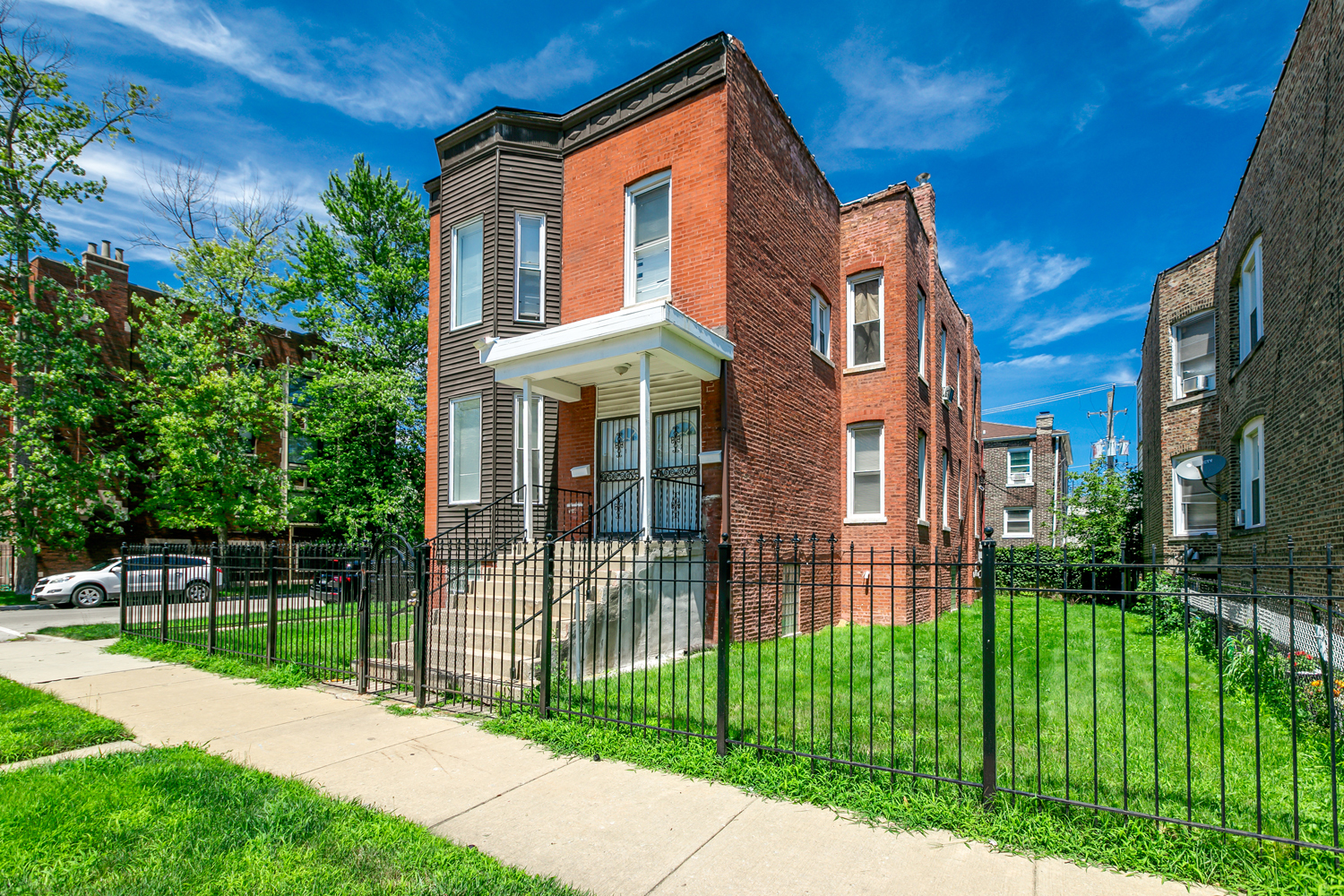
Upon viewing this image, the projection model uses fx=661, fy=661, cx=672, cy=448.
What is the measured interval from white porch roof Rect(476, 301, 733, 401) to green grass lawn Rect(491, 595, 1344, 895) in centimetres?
422

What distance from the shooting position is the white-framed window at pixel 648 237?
11.2 m

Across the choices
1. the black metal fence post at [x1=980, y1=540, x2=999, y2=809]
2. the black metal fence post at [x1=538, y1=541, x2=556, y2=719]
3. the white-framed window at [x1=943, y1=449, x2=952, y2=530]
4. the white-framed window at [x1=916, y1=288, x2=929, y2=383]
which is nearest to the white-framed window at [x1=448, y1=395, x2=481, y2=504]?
the black metal fence post at [x1=538, y1=541, x2=556, y2=719]

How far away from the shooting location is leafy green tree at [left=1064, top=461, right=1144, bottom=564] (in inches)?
842

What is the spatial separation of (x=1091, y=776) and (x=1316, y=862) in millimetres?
1424

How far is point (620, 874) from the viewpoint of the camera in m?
3.59

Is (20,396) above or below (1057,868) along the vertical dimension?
above

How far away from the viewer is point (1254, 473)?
1072cm

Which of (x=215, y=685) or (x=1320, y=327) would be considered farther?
(x=215, y=685)

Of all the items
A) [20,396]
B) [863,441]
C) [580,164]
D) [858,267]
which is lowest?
[863,441]

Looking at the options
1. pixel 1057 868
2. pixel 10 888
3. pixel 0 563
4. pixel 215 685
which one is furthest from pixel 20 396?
pixel 1057 868

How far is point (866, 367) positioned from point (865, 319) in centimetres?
117

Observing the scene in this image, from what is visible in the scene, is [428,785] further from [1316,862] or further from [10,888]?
[1316,862]

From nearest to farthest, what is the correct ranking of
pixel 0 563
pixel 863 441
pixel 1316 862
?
pixel 1316 862, pixel 863 441, pixel 0 563

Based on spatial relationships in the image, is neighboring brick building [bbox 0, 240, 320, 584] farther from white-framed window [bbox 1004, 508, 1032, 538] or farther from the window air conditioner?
white-framed window [bbox 1004, 508, 1032, 538]
